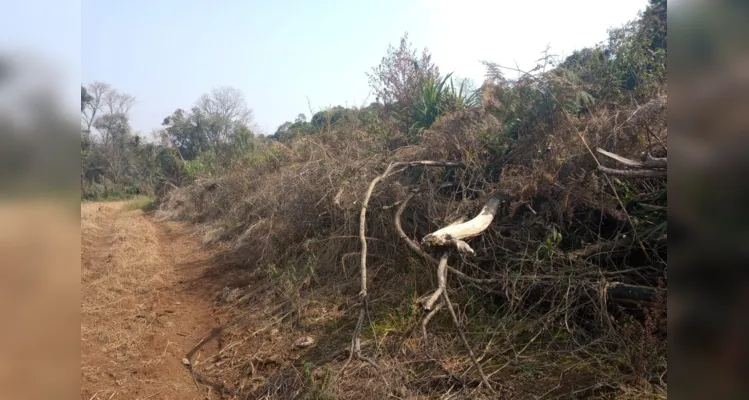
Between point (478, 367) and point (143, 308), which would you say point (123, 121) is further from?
point (478, 367)

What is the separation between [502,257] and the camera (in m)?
4.14

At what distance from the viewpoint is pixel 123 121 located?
74.8 feet

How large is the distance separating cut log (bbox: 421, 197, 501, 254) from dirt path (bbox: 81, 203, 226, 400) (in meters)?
2.10

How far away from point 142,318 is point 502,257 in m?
4.00

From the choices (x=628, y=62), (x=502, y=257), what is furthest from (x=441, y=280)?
(x=628, y=62)

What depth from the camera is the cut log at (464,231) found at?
3.55m

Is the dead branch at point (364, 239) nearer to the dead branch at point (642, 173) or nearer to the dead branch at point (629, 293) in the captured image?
the dead branch at point (629, 293)

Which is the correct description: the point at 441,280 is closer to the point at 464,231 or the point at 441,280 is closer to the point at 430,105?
the point at 464,231

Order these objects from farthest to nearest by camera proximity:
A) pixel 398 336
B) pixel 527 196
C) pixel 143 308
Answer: pixel 143 308, pixel 527 196, pixel 398 336

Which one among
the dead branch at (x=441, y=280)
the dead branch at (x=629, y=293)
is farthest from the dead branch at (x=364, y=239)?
the dead branch at (x=629, y=293)

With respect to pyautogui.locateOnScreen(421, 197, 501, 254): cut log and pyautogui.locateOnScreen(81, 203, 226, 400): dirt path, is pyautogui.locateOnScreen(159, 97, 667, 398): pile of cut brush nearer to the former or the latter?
pyautogui.locateOnScreen(421, 197, 501, 254): cut log
